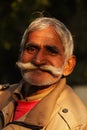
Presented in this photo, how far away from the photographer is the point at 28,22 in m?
9.25

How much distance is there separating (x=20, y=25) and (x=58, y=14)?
0.69 m

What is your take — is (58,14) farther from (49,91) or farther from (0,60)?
(49,91)

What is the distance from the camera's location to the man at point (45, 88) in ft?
16.0

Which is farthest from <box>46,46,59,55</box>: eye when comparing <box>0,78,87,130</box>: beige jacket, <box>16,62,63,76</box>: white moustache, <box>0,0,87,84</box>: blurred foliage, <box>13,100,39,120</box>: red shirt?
<box>0,0,87,84</box>: blurred foliage

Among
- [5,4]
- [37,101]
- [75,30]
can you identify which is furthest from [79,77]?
[37,101]

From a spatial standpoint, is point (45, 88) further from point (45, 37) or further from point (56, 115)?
point (45, 37)

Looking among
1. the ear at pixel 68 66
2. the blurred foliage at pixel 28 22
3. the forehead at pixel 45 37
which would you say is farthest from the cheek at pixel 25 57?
the blurred foliage at pixel 28 22

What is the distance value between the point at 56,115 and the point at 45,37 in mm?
575

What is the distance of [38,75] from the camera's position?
4.98 m

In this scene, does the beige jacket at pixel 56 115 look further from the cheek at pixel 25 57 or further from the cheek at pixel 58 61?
the cheek at pixel 25 57

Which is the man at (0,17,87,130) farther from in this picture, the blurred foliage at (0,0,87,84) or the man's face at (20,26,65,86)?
the blurred foliage at (0,0,87,84)

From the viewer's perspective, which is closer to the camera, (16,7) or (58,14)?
(16,7)

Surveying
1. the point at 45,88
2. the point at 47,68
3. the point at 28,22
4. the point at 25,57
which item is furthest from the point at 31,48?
the point at 28,22

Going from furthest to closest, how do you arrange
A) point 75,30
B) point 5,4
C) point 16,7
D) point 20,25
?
point 75,30, point 20,25, point 5,4, point 16,7
